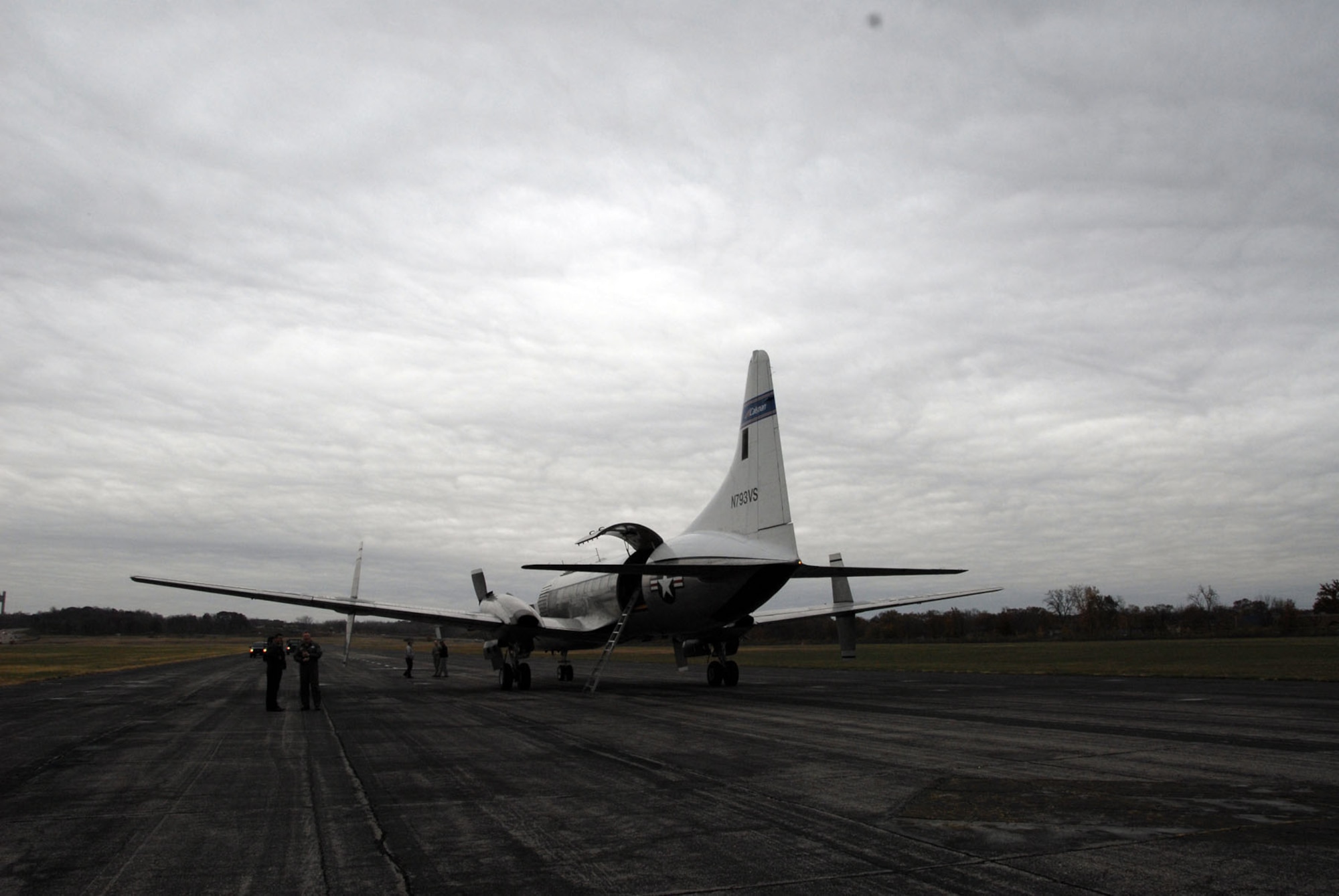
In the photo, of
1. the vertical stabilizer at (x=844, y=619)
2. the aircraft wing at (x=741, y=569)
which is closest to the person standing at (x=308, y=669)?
the aircraft wing at (x=741, y=569)

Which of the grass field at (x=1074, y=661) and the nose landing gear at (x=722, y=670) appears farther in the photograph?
the grass field at (x=1074, y=661)

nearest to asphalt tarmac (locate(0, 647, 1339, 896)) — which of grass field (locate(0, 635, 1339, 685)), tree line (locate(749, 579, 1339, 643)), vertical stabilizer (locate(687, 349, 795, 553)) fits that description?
vertical stabilizer (locate(687, 349, 795, 553))

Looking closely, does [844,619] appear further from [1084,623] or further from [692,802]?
[1084,623]

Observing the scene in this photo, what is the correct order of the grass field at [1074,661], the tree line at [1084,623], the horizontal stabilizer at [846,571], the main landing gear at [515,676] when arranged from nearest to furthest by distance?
the horizontal stabilizer at [846,571] < the main landing gear at [515,676] < the grass field at [1074,661] < the tree line at [1084,623]

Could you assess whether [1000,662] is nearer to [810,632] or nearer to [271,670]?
[271,670]

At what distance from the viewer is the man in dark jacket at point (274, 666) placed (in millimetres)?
20156

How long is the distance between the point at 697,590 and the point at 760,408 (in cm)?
508

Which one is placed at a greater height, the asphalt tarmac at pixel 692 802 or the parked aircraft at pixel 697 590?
the parked aircraft at pixel 697 590

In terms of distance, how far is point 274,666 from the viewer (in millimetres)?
20375

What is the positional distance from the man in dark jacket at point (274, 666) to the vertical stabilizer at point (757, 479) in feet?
37.3

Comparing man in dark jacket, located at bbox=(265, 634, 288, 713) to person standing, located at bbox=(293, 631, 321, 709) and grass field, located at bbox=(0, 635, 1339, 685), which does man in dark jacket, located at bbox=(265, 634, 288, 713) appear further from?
grass field, located at bbox=(0, 635, 1339, 685)

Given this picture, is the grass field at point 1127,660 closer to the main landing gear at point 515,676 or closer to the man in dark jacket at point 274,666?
the main landing gear at point 515,676

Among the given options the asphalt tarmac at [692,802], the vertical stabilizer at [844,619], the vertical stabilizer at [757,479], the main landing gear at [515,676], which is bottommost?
the asphalt tarmac at [692,802]

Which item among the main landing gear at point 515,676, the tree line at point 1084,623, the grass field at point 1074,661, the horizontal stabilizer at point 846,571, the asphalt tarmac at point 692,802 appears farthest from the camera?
the tree line at point 1084,623
